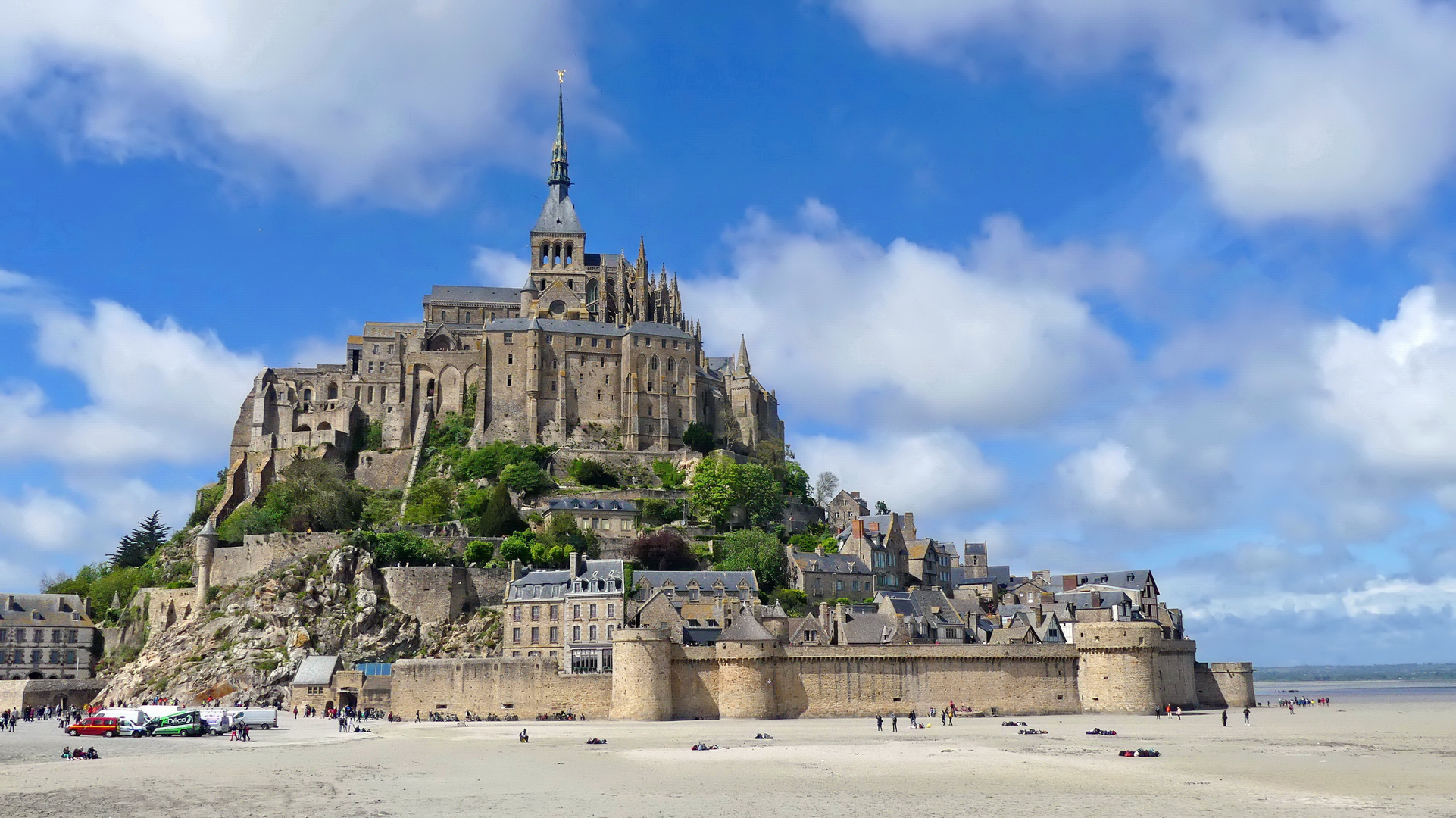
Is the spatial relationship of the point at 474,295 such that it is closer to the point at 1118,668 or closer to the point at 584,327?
the point at 584,327

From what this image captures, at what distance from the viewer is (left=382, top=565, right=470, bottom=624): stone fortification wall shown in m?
64.6

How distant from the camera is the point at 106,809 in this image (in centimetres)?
2920

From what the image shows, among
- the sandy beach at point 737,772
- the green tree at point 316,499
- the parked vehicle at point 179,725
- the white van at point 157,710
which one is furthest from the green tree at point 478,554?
the parked vehicle at point 179,725

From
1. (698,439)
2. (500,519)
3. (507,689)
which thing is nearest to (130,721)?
(507,689)

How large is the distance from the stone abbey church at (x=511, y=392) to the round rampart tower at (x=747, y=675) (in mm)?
35315

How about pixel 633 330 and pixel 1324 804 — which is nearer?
pixel 1324 804

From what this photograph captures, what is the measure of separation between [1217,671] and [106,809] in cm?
5482

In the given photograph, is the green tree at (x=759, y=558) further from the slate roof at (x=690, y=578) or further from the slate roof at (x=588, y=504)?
the slate roof at (x=588, y=504)

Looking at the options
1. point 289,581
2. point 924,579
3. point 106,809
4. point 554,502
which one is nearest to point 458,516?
point 554,502

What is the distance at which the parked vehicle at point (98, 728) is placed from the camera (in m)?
48.5

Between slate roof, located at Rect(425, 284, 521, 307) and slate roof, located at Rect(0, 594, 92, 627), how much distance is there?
36.7 m

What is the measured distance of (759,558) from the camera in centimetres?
7169

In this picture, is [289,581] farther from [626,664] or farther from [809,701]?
[809,701]

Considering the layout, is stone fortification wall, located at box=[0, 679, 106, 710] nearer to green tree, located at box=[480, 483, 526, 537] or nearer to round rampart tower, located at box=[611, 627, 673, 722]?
green tree, located at box=[480, 483, 526, 537]
